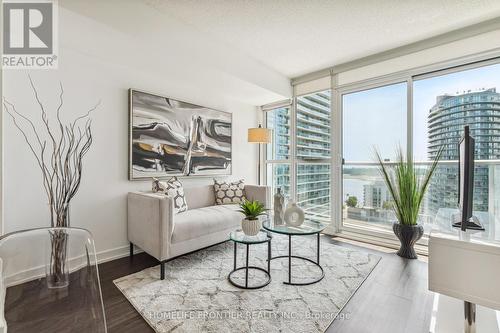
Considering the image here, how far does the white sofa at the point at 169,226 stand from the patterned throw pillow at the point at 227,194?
347mm

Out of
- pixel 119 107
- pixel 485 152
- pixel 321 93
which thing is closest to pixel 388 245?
pixel 485 152

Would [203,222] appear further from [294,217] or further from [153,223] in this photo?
[294,217]

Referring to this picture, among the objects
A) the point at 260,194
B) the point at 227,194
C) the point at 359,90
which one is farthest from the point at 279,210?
the point at 359,90

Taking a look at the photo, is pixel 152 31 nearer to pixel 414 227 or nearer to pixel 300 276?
pixel 300 276

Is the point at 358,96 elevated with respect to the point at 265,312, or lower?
elevated

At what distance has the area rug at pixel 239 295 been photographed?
1.51 meters

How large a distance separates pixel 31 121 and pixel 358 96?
390 centimetres

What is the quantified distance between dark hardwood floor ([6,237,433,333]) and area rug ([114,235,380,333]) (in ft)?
0.20

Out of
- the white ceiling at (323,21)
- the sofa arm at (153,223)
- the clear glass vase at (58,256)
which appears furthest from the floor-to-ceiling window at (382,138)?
the clear glass vase at (58,256)

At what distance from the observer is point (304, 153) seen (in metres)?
4.00

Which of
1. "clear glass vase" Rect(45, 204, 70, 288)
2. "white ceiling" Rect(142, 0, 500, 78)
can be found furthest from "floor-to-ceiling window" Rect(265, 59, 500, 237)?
"clear glass vase" Rect(45, 204, 70, 288)

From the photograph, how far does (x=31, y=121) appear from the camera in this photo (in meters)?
2.06

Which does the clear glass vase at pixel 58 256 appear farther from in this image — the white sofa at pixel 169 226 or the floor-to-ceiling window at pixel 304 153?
the floor-to-ceiling window at pixel 304 153

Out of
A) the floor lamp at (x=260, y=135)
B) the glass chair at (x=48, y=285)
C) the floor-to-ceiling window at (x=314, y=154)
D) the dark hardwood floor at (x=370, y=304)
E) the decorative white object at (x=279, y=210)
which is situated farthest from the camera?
the floor-to-ceiling window at (x=314, y=154)
